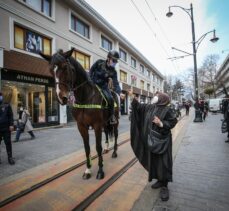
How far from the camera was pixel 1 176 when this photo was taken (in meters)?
4.24

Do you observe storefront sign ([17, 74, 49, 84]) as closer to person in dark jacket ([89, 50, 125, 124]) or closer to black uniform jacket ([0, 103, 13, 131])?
black uniform jacket ([0, 103, 13, 131])

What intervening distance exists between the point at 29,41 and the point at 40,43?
857 millimetres

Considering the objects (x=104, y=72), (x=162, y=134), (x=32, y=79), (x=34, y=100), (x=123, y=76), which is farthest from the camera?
(x=123, y=76)

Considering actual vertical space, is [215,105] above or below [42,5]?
below

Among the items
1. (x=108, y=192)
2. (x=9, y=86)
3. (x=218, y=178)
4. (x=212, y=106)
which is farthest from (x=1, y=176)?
(x=212, y=106)

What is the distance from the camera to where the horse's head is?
3127 millimetres

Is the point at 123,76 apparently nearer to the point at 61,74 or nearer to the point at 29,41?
the point at 29,41

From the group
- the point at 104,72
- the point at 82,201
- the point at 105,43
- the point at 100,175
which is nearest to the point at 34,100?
the point at 104,72

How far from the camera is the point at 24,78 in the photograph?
460 inches

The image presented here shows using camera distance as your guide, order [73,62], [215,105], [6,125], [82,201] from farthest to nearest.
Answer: [215,105] → [6,125] → [73,62] → [82,201]

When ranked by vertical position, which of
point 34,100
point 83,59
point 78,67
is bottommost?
point 34,100

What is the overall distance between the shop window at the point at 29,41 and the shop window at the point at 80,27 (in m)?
3.58

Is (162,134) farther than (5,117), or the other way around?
(5,117)

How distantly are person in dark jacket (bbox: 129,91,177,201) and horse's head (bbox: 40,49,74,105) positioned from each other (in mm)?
1353
